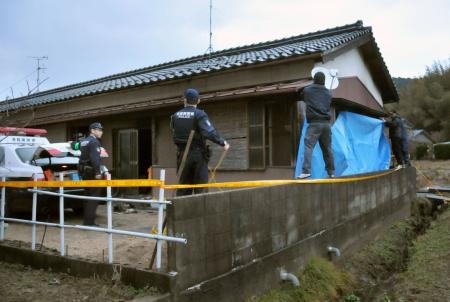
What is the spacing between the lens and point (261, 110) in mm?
9367

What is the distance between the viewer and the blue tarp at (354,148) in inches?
303

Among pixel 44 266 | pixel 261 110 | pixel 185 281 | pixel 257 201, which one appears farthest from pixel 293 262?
pixel 261 110

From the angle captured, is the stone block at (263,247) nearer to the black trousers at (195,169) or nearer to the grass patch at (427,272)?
the black trousers at (195,169)

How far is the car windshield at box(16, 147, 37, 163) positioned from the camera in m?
8.39

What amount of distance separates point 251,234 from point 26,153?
5833mm

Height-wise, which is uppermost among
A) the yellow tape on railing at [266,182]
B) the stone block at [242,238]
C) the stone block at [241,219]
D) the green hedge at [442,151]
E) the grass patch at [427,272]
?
the green hedge at [442,151]

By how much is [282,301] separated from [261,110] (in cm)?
520

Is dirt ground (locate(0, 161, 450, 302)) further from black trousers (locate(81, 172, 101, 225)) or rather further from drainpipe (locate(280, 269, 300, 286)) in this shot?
drainpipe (locate(280, 269, 300, 286))

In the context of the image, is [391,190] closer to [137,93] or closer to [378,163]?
[378,163]

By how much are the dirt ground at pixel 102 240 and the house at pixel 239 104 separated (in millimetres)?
1950

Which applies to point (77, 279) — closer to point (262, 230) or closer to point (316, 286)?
point (262, 230)

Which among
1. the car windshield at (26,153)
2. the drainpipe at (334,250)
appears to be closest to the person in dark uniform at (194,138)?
the drainpipe at (334,250)

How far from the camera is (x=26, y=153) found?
8500mm

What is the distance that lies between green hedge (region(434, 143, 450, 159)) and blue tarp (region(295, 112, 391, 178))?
834 inches
